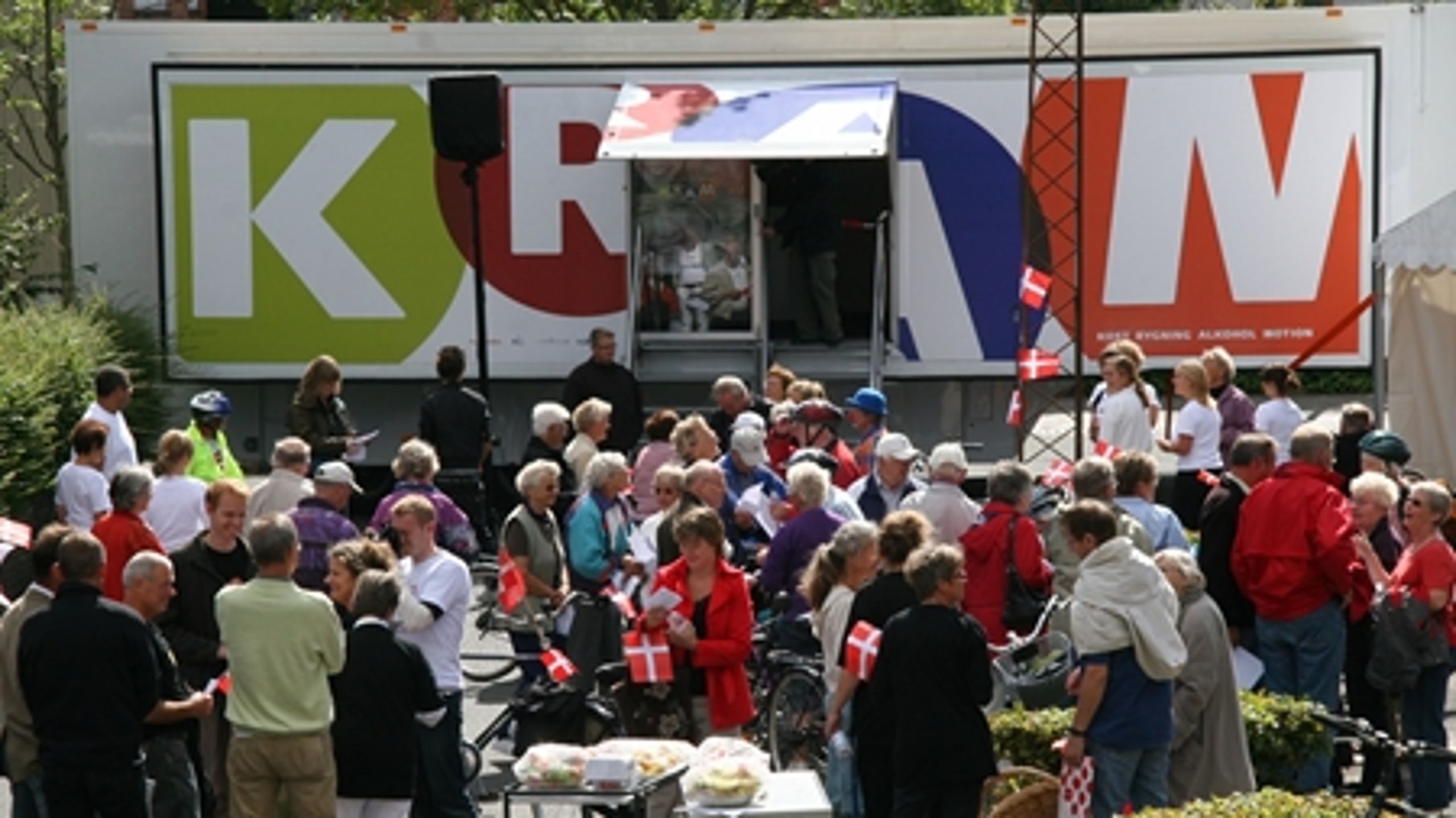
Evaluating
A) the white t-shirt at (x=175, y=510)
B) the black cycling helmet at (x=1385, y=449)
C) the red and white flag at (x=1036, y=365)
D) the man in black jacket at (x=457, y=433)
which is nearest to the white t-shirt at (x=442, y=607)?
the white t-shirt at (x=175, y=510)

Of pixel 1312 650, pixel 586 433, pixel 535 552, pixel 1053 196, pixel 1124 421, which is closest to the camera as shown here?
pixel 1312 650

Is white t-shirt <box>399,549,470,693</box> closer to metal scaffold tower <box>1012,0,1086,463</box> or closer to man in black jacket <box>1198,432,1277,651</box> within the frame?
man in black jacket <box>1198,432,1277,651</box>

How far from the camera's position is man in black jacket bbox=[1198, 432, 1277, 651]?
36.8 ft

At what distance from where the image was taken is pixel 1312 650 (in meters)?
10.8

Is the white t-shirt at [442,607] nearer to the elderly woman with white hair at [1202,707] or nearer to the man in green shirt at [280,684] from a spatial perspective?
the man in green shirt at [280,684]

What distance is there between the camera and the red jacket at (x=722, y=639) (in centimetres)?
988

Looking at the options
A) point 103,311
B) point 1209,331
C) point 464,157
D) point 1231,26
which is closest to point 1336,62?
point 1231,26

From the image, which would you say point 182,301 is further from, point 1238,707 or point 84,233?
point 1238,707

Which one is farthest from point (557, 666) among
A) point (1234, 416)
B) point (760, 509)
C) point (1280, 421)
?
point (1234, 416)

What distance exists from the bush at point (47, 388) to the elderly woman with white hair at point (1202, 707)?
30.0ft

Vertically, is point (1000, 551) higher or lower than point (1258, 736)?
higher

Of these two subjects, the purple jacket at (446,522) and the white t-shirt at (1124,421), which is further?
the white t-shirt at (1124,421)

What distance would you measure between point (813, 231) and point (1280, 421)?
537 centimetres

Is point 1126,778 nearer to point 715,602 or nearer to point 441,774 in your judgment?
point 715,602
